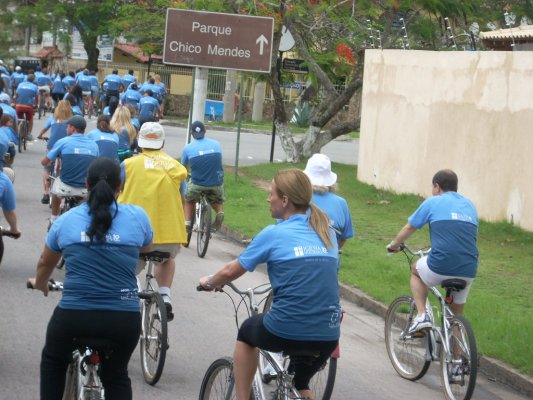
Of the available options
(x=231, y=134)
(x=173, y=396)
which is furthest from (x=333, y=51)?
(x=173, y=396)

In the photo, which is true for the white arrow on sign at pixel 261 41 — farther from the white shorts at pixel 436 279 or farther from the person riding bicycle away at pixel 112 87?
the person riding bicycle away at pixel 112 87

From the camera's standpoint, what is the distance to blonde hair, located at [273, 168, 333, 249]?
6.05 meters

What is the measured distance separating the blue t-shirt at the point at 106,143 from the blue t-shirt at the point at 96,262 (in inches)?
347

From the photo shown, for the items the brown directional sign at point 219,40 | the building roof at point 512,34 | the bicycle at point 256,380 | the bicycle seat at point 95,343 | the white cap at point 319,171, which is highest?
the building roof at point 512,34

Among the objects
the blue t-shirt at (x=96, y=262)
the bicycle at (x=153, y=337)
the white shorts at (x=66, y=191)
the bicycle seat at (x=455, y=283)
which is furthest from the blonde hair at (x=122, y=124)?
the blue t-shirt at (x=96, y=262)

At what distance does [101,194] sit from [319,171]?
3145 mm

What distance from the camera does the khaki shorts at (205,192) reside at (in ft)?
49.7

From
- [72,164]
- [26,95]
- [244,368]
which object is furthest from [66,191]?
[26,95]

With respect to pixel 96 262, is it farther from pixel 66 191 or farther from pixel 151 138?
pixel 66 191

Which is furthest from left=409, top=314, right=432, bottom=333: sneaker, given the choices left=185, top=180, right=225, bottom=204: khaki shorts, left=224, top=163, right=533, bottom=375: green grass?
left=185, top=180, right=225, bottom=204: khaki shorts

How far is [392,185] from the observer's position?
72.9 feet

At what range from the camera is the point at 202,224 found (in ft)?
49.5

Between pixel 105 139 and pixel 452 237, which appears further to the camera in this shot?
pixel 105 139

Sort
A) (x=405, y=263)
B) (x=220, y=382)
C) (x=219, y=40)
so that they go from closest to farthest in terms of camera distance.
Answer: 1. (x=220, y=382)
2. (x=405, y=263)
3. (x=219, y=40)
